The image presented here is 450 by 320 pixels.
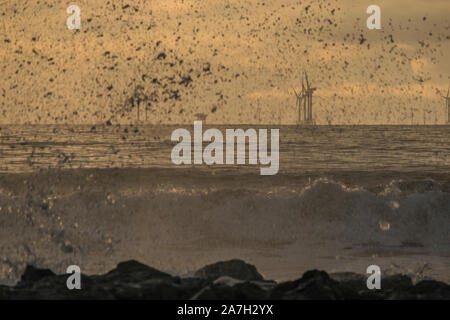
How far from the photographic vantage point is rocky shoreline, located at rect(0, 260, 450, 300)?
8.25 m

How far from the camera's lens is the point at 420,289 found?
8742 millimetres

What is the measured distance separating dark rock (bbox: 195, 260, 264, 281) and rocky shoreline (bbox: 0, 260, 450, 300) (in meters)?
0.20

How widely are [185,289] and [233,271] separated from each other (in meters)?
1.82

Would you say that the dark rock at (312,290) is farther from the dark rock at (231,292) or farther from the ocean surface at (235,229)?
the ocean surface at (235,229)

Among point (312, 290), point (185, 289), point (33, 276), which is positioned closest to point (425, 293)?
point (312, 290)

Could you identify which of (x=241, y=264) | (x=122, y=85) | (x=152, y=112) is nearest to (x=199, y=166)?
(x=122, y=85)

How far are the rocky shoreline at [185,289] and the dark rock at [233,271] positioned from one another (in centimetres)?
20

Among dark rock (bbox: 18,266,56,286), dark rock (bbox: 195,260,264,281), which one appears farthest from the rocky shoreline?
dark rock (bbox: 195,260,264,281)

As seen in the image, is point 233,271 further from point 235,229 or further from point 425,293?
point 235,229

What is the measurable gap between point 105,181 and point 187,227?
15.8 m

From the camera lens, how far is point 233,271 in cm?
1026

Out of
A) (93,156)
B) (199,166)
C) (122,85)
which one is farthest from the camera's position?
(122,85)

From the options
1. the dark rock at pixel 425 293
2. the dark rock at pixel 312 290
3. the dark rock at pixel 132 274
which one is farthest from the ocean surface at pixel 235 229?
the dark rock at pixel 312 290
